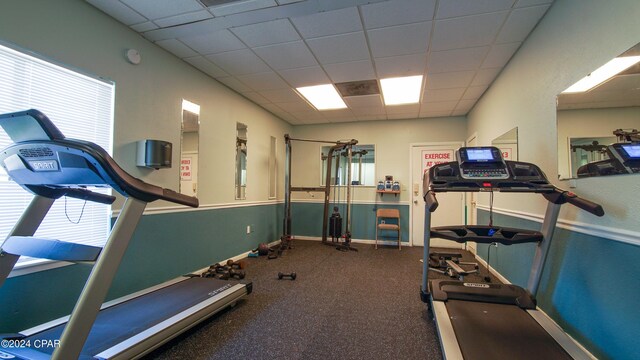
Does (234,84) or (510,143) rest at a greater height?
(234,84)

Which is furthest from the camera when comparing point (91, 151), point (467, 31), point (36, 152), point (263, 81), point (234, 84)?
point (234, 84)

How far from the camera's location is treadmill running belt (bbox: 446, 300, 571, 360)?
60.4 inches

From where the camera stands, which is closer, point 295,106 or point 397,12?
point 397,12

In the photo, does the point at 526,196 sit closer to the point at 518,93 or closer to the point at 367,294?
the point at 518,93

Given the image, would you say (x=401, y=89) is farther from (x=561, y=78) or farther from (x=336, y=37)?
(x=561, y=78)

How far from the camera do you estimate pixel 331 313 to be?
8.01ft

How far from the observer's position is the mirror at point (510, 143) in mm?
2918

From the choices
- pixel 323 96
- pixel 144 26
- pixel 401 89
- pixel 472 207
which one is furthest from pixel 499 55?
pixel 144 26

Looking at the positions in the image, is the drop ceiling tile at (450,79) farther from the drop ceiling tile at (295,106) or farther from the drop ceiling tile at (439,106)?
the drop ceiling tile at (295,106)

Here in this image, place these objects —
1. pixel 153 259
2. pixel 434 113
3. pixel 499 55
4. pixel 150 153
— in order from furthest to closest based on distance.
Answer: pixel 434 113 → pixel 499 55 → pixel 153 259 → pixel 150 153

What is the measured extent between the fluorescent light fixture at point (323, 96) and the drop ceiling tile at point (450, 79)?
1392 millimetres

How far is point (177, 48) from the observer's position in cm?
296

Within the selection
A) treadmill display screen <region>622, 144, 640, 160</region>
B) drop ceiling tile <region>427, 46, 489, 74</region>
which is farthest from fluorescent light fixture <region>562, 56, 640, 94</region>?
drop ceiling tile <region>427, 46, 489, 74</region>

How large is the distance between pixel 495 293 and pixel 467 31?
2.35 meters
